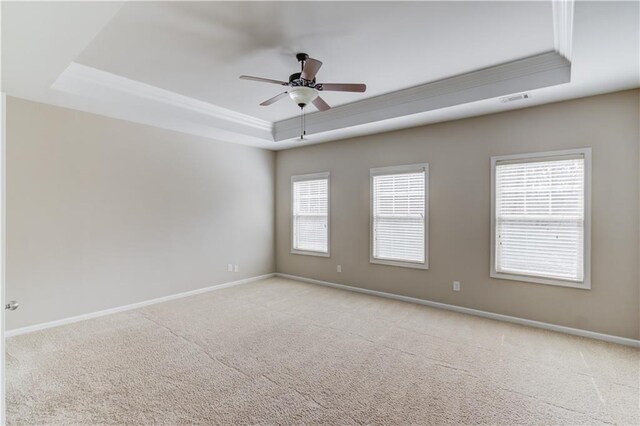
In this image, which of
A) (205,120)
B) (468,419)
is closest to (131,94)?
(205,120)

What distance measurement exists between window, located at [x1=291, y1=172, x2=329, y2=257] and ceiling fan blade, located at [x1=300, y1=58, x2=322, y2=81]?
3.01 m

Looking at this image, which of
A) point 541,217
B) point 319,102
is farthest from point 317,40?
point 541,217

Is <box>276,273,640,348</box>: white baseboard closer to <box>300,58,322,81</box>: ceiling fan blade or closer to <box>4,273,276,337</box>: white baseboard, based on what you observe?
<box>4,273,276,337</box>: white baseboard

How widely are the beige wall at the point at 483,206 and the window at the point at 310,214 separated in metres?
0.17

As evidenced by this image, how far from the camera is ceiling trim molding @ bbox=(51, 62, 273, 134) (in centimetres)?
344

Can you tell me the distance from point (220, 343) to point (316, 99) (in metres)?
2.90

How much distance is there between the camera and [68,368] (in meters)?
2.84

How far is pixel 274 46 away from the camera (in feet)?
10.0

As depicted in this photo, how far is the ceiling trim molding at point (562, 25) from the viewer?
7.62 ft

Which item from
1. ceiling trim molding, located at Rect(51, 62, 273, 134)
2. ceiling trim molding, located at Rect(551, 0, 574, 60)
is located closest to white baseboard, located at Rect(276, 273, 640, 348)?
ceiling trim molding, located at Rect(551, 0, 574, 60)

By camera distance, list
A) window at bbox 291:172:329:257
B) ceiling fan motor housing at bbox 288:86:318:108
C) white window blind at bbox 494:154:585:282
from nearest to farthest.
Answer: ceiling fan motor housing at bbox 288:86:318:108 < white window blind at bbox 494:154:585:282 < window at bbox 291:172:329:257

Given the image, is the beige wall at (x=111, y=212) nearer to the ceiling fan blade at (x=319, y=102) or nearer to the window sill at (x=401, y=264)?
the window sill at (x=401, y=264)

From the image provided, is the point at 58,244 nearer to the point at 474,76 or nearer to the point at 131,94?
the point at 131,94

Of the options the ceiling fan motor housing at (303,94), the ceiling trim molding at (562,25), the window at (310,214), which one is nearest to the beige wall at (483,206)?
the window at (310,214)
